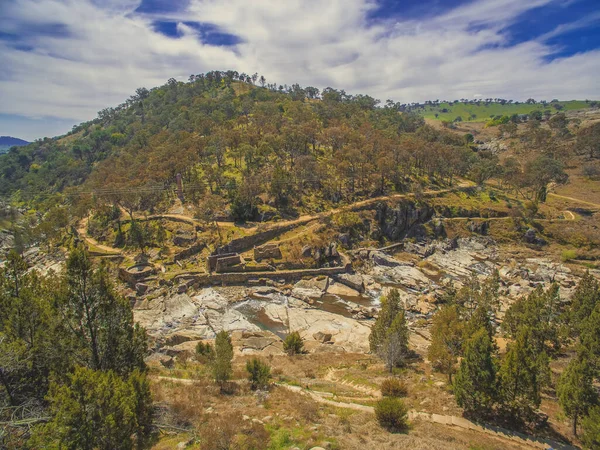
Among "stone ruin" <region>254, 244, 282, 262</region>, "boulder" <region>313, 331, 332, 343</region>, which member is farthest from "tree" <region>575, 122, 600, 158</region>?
"boulder" <region>313, 331, 332, 343</region>

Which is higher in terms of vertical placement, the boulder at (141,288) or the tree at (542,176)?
the tree at (542,176)

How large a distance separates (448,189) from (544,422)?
79.9m

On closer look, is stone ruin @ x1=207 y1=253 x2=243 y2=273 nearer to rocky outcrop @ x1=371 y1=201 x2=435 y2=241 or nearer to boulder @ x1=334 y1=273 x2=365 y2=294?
boulder @ x1=334 y1=273 x2=365 y2=294

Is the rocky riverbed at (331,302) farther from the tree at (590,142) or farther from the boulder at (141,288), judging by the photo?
the tree at (590,142)

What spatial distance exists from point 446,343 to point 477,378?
8.02 meters

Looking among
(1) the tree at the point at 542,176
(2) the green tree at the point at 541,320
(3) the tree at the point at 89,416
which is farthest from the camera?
(1) the tree at the point at 542,176

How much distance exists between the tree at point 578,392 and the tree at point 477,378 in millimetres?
3973

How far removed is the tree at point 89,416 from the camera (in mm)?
12000

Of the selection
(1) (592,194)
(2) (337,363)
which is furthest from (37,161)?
(1) (592,194)

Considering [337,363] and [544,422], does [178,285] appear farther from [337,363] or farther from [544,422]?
[544,422]

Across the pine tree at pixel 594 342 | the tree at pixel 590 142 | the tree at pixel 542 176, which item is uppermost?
the tree at pixel 590 142

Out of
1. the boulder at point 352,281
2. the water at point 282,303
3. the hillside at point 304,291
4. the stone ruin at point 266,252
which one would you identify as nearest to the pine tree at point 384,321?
the hillside at point 304,291

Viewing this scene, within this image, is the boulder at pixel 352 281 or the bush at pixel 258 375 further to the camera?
the boulder at pixel 352 281

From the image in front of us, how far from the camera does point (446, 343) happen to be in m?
28.6
